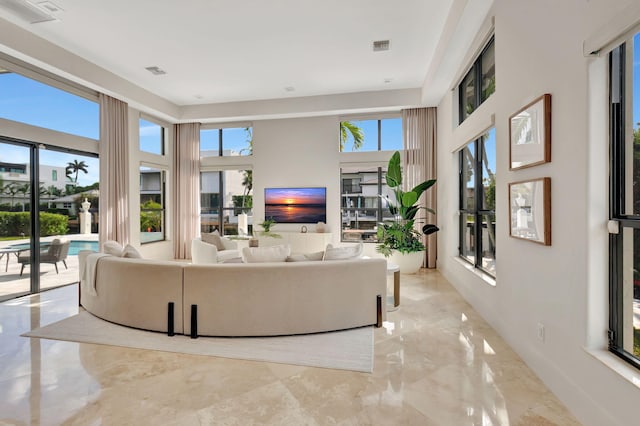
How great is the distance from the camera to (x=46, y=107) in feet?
17.0

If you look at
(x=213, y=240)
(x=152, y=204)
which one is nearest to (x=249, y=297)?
(x=213, y=240)

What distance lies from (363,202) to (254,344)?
4880 mm

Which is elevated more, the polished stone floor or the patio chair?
the patio chair

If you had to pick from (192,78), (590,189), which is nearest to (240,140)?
(192,78)

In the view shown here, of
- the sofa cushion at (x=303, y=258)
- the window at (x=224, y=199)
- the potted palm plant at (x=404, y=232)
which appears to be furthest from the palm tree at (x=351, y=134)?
the sofa cushion at (x=303, y=258)

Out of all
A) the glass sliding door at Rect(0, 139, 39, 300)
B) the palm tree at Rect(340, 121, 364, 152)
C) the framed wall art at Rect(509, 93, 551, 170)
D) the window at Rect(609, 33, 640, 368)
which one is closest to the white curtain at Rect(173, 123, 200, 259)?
the glass sliding door at Rect(0, 139, 39, 300)

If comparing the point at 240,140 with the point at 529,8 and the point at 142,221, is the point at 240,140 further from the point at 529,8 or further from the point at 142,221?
the point at 529,8

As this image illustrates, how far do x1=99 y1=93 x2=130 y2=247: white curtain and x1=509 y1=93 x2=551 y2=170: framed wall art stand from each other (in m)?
6.14

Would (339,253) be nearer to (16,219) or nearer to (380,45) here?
(380,45)

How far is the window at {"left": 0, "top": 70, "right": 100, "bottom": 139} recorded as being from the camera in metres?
4.65

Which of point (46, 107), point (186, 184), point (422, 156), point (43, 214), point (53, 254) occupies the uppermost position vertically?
point (46, 107)

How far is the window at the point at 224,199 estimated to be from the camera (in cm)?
811

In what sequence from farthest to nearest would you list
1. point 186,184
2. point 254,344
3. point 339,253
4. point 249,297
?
1. point 186,184
2. point 339,253
3. point 249,297
4. point 254,344

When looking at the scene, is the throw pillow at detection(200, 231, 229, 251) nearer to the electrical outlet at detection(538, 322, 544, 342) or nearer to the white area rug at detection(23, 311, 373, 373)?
the white area rug at detection(23, 311, 373, 373)
